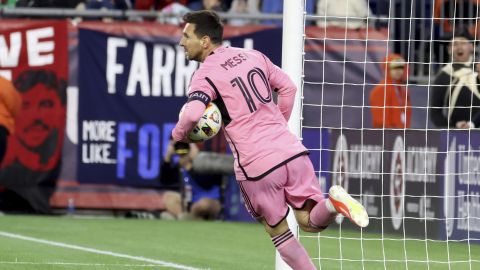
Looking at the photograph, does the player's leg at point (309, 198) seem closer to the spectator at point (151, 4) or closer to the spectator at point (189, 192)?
the spectator at point (189, 192)

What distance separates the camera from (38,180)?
56.5 feet

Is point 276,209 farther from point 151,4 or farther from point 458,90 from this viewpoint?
point 151,4

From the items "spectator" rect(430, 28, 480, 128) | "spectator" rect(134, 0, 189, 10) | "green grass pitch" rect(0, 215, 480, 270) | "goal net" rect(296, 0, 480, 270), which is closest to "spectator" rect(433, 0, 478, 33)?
"goal net" rect(296, 0, 480, 270)

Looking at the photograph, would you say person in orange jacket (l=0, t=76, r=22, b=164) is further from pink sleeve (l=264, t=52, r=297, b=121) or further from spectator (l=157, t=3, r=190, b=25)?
pink sleeve (l=264, t=52, r=297, b=121)

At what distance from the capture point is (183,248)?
1316 centimetres

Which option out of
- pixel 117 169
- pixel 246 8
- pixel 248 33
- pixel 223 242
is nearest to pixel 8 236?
pixel 223 242

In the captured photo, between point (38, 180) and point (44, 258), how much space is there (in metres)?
5.61

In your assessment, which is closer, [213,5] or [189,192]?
[189,192]

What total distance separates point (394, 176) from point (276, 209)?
7067 millimetres

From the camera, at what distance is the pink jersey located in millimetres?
7977

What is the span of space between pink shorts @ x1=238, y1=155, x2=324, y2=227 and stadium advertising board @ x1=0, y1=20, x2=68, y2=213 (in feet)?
30.8

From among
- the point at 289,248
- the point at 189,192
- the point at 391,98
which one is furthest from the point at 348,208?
the point at 189,192

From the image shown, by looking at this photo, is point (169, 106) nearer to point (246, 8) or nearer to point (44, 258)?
point (246, 8)

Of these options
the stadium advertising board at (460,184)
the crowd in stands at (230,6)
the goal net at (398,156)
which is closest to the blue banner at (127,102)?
the crowd in stands at (230,6)
